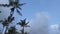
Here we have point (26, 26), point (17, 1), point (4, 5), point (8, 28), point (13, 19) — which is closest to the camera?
point (4, 5)

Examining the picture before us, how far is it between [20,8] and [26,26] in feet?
38.7

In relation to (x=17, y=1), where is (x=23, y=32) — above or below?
below

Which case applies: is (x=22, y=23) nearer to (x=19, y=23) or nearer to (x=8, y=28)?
(x=19, y=23)

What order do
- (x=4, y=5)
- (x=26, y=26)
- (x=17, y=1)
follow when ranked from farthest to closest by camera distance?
1. (x=26, y=26)
2. (x=17, y=1)
3. (x=4, y=5)

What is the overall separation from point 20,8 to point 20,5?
1.19 metres

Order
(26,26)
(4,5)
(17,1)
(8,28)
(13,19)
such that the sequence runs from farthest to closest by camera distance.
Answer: (26,26), (8,28), (13,19), (17,1), (4,5)

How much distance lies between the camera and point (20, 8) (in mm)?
53906

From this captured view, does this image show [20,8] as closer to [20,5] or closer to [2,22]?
[20,5]

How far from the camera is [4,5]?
155ft

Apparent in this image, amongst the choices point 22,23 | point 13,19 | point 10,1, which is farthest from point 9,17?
point 22,23

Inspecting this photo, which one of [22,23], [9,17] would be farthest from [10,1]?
[22,23]

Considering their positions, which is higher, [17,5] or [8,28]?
[17,5]

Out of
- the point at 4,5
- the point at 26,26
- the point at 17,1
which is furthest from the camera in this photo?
the point at 26,26

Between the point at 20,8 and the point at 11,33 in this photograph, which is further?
the point at 11,33
